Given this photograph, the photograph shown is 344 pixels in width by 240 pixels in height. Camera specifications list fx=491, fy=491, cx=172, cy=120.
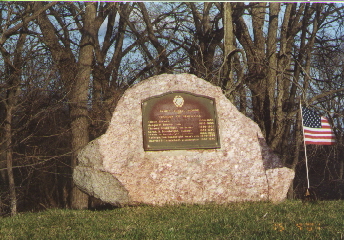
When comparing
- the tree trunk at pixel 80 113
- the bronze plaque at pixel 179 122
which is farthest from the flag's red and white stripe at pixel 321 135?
the tree trunk at pixel 80 113

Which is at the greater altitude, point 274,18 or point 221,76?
point 274,18

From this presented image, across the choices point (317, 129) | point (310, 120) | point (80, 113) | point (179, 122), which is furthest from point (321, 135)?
point (80, 113)

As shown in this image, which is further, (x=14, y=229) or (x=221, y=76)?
(x=221, y=76)

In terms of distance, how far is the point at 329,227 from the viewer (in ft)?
22.2

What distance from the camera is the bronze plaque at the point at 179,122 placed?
988 centimetres

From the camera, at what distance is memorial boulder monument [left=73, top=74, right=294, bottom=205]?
952 cm

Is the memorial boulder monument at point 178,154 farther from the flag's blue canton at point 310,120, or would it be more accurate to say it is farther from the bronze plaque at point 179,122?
the flag's blue canton at point 310,120

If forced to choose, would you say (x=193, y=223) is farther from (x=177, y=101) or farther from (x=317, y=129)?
(x=317, y=129)

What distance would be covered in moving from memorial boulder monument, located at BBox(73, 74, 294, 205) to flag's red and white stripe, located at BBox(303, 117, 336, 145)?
952mm

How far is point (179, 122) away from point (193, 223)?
2928mm

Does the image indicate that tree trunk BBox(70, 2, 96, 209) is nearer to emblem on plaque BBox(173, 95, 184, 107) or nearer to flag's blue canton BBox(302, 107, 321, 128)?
emblem on plaque BBox(173, 95, 184, 107)

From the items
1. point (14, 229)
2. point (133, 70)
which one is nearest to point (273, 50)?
point (133, 70)

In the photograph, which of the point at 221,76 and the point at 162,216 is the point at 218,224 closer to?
the point at 162,216

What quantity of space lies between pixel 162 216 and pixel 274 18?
10266 millimetres
